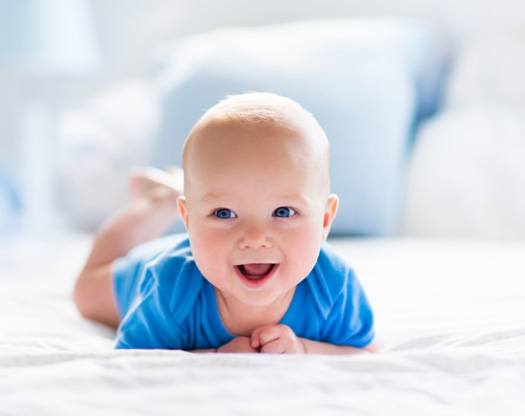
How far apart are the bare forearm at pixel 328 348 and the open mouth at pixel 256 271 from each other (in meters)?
0.15

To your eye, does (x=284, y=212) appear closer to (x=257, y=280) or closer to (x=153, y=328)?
(x=257, y=280)

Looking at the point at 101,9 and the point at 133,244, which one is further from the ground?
the point at 101,9

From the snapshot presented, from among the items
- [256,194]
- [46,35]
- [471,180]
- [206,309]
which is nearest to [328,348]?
[206,309]

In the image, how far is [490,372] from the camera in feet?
3.01

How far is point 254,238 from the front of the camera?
3.22 ft

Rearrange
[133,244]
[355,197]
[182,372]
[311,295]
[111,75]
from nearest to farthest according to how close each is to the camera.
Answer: [182,372], [311,295], [133,244], [355,197], [111,75]

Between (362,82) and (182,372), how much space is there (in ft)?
3.76

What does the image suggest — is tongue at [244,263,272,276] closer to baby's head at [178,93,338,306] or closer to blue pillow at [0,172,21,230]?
baby's head at [178,93,338,306]

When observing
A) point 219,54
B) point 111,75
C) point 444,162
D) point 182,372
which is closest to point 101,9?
point 111,75

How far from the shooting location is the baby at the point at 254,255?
0.99 m

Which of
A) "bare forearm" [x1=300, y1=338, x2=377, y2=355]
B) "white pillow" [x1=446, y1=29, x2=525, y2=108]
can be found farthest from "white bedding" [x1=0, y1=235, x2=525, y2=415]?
"white pillow" [x1=446, y1=29, x2=525, y2=108]

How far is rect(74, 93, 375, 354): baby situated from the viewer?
988 mm

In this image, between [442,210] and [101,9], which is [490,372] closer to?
[442,210]

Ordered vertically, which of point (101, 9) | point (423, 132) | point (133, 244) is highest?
point (101, 9)
